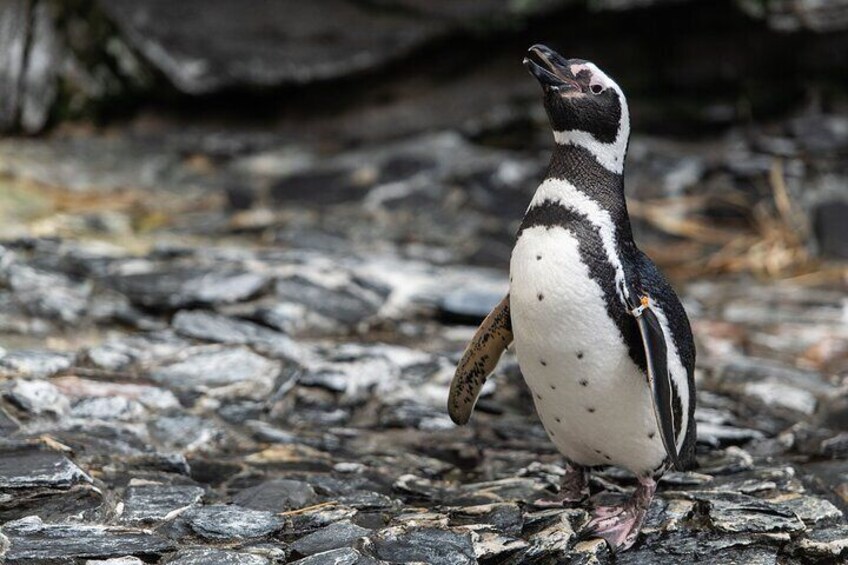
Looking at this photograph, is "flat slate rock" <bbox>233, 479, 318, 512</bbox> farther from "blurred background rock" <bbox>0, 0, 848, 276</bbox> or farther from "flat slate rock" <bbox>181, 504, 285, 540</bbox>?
"blurred background rock" <bbox>0, 0, 848, 276</bbox>

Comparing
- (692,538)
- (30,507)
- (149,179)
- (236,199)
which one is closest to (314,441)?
(30,507)

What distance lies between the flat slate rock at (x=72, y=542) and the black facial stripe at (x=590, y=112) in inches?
52.5

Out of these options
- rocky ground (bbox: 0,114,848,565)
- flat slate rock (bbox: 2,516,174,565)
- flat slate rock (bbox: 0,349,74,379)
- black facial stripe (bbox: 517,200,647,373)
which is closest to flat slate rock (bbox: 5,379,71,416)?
rocky ground (bbox: 0,114,848,565)

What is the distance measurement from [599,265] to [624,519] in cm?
61

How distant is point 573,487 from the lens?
2.97 meters

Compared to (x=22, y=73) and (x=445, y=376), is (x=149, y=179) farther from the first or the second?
(x=445, y=376)

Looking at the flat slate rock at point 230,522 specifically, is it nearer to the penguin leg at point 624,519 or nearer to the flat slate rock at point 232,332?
the penguin leg at point 624,519

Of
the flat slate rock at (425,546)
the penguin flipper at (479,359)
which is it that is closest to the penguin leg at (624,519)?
the flat slate rock at (425,546)

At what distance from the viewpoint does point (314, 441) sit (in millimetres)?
3400

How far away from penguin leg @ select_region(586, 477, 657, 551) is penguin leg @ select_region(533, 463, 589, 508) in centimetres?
Answer: 12

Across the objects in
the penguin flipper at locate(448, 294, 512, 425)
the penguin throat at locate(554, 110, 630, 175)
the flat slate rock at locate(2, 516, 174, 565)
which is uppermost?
the penguin throat at locate(554, 110, 630, 175)

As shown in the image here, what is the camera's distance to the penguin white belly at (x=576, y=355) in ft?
8.65

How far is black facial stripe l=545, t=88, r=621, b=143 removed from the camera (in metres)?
2.73

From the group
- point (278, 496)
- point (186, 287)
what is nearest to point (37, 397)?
point (278, 496)
